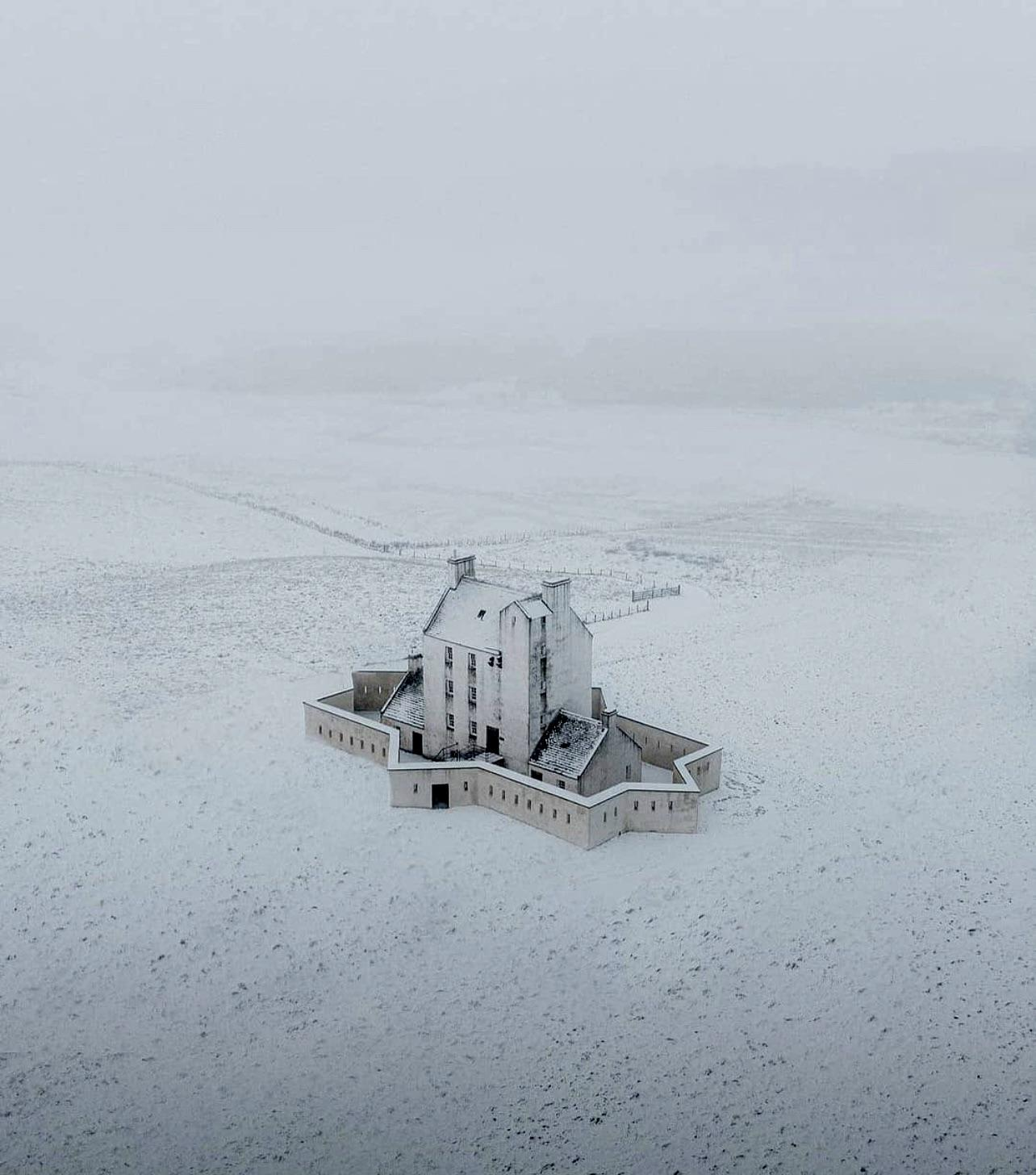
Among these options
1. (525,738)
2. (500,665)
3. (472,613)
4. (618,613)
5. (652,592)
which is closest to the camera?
(525,738)

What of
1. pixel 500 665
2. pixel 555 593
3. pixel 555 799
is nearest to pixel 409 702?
pixel 500 665

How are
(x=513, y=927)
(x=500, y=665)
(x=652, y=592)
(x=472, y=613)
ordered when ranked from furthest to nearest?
(x=652, y=592), (x=472, y=613), (x=500, y=665), (x=513, y=927)

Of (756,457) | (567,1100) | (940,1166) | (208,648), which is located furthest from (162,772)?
(756,457)

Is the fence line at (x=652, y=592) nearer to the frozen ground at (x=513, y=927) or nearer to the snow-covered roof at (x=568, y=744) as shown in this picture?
the frozen ground at (x=513, y=927)

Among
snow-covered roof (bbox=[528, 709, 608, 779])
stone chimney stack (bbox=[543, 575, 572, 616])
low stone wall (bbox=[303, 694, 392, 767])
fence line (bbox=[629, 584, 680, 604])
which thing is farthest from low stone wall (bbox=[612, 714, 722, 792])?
fence line (bbox=[629, 584, 680, 604])

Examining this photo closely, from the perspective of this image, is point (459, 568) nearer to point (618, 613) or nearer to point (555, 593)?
point (555, 593)

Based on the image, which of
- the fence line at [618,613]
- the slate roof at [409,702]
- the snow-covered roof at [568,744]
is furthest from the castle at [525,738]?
the fence line at [618,613]
